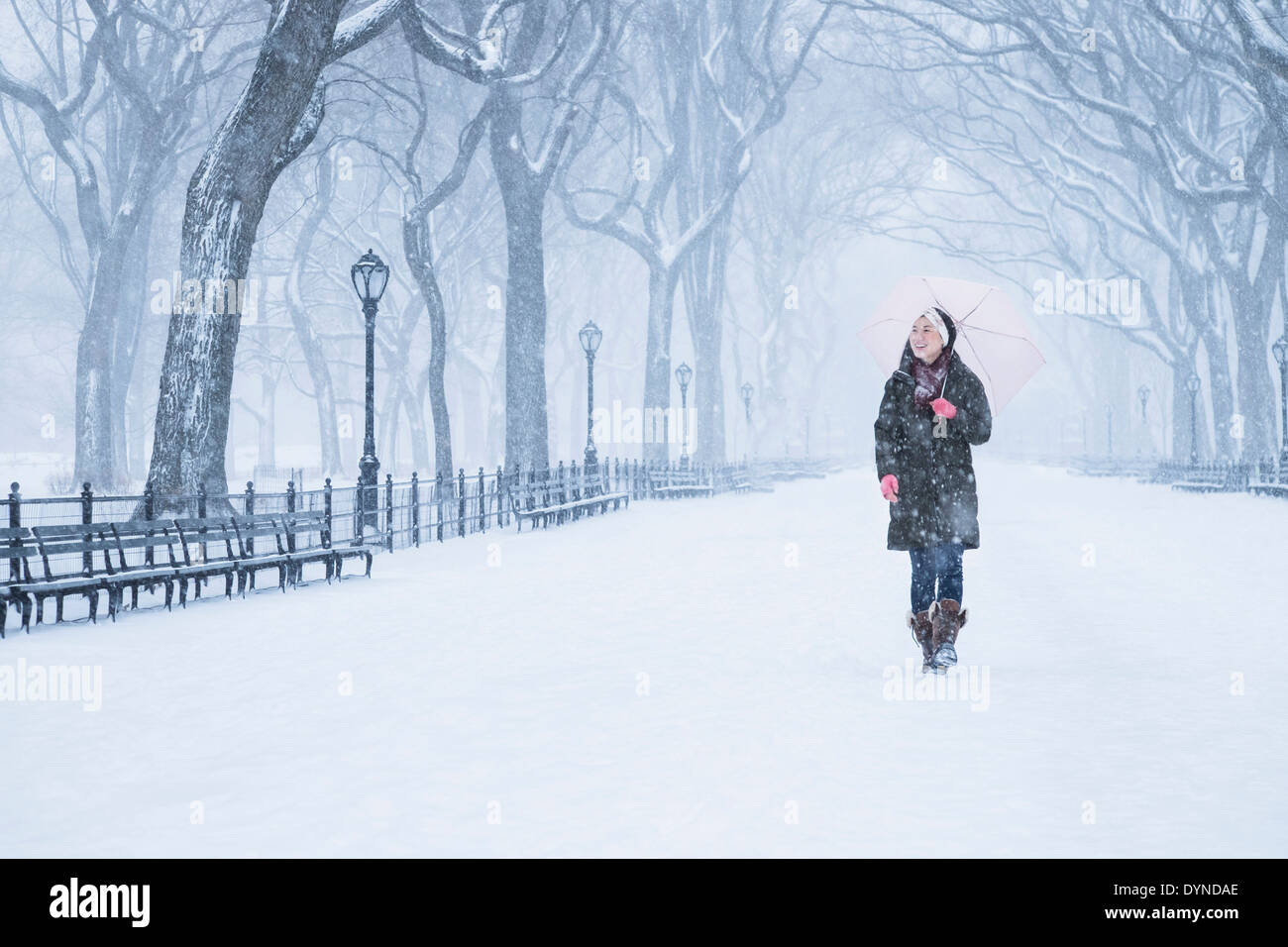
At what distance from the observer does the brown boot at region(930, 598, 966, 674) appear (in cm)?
808

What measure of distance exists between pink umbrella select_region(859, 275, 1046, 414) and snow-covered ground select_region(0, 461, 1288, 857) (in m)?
1.81

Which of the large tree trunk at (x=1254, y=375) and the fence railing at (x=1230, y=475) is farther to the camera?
the large tree trunk at (x=1254, y=375)

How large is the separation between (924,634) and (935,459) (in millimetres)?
1044

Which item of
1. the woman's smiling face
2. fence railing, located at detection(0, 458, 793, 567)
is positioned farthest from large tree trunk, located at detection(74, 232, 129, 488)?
the woman's smiling face

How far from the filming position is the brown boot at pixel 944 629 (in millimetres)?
8078

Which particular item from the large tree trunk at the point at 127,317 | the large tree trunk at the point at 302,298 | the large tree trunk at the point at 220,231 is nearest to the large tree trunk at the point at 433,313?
the large tree trunk at the point at 302,298

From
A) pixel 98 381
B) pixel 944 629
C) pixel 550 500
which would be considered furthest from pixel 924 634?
pixel 98 381

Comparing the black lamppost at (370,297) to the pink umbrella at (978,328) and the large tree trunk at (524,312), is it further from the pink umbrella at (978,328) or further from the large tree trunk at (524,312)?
the pink umbrella at (978,328)

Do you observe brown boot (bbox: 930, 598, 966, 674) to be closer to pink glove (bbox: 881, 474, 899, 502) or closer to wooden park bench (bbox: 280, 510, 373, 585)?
pink glove (bbox: 881, 474, 899, 502)

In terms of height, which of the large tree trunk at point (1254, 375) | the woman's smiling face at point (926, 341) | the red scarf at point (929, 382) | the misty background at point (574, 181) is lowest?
the red scarf at point (929, 382)

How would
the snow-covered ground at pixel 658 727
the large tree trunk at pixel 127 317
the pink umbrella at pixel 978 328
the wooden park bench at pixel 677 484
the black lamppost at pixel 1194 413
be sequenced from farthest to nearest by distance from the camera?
the black lamppost at pixel 1194 413
the wooden park bench at pixel 677 484
the large tree trunk at pixel 127 317
the pink umbrella at pixel 978 328
the snow-covered ground at pixel 658 727

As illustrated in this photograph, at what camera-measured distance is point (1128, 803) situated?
5199 mm
